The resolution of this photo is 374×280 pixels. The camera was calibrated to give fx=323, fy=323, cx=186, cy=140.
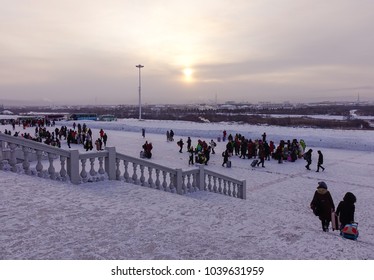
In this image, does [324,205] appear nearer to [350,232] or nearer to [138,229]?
[350,232]

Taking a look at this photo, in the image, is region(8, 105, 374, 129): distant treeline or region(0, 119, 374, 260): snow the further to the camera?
region(8, 105, 374, 129): distant treeline

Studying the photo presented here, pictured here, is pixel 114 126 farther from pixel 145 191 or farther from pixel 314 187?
pixel 145 191

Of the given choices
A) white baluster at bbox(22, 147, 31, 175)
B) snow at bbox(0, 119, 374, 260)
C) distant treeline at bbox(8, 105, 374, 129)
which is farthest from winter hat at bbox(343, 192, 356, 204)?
distant treeline at bbox(8, 105, 374, 129)

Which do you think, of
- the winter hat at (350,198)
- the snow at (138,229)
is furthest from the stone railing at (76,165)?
the winter hat at (350,198)

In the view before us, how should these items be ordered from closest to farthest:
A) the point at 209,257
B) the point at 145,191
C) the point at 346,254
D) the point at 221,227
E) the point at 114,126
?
the point at 209,257 < the point at 346,254 < the point at 221,227 < the point at 145,191 < the point at 114,126

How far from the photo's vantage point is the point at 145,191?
25.7 ft

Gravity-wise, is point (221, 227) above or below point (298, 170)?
above

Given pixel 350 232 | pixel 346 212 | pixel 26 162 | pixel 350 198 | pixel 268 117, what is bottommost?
Answer: pixel 350 232

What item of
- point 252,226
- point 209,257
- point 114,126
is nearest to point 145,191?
point 252,226

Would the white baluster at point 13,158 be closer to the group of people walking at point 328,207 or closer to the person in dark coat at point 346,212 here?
the group of people walking at point 328,207

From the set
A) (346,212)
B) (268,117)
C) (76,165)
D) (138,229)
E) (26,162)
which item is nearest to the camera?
(138,229)

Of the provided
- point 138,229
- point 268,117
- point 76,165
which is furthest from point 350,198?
point 268,117

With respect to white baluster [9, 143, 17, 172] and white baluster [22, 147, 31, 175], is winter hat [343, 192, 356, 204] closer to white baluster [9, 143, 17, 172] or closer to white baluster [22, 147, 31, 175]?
white baluster [22, 147, 31, 175]

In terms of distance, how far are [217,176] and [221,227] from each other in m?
5.54
